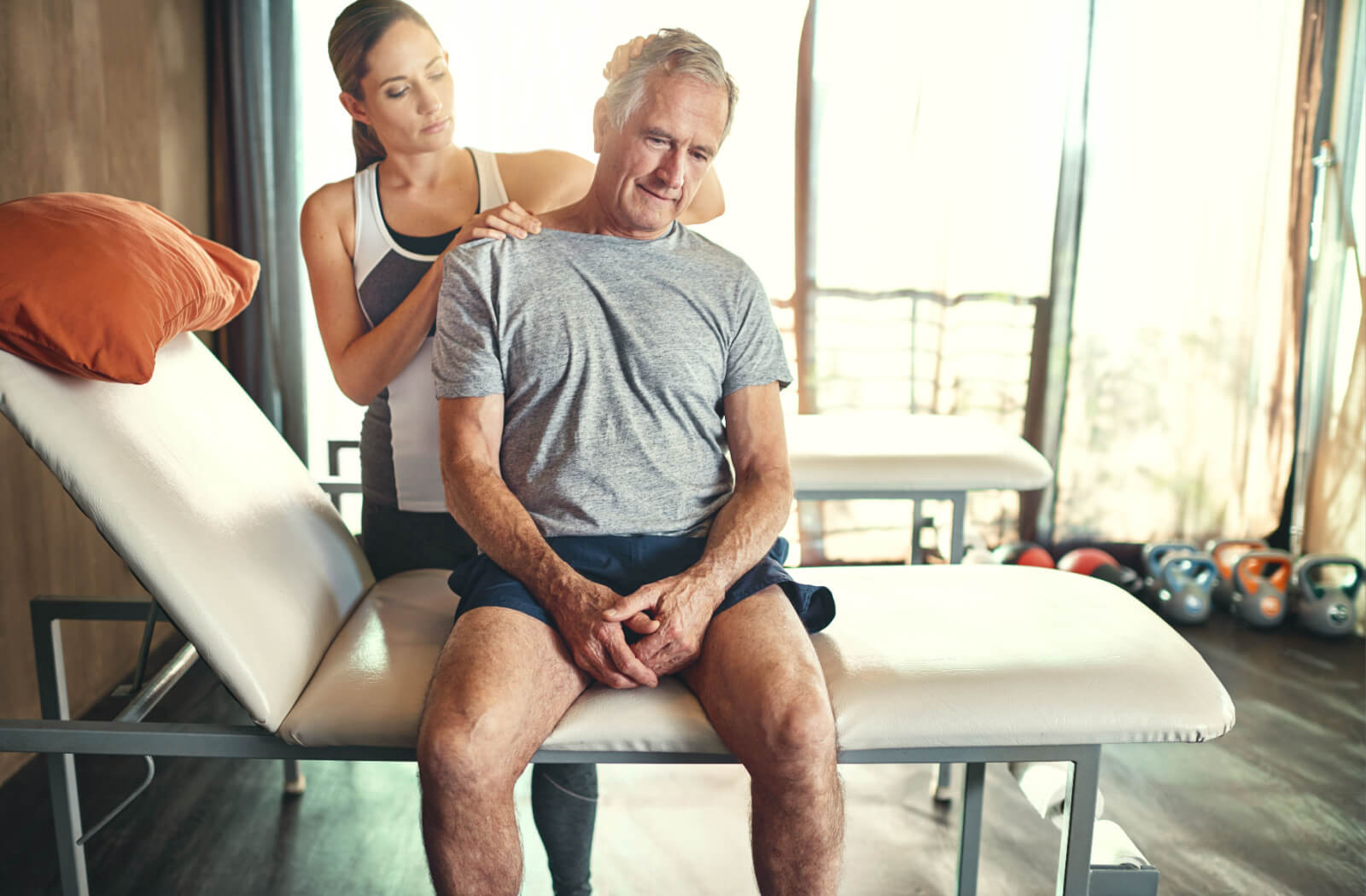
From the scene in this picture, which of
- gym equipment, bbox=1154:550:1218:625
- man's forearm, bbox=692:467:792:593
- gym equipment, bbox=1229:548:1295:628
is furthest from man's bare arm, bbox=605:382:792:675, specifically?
gym equipment, bbox=1229:548:1295:628

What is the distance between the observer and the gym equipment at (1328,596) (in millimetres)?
3014

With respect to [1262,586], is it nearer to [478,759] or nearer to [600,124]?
[600,124]

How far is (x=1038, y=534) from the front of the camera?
356 cm

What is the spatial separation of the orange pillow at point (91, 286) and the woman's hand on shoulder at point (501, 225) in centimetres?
37

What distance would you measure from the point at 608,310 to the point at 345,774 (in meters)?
1.26

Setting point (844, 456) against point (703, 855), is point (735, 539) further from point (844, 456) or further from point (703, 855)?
point (703, 855)

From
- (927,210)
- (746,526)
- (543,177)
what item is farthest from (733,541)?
(927,210)

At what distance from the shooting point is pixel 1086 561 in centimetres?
330

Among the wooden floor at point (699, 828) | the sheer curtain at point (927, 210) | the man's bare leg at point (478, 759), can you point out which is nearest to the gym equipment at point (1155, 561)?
the sheer curtain at point (927, 210)

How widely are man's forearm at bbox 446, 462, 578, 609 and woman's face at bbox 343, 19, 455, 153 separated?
61 cm

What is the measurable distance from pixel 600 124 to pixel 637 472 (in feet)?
1.75

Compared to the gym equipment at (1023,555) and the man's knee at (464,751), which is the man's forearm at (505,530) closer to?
the man's knee at (464,751)

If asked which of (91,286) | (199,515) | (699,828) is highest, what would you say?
(91,286)

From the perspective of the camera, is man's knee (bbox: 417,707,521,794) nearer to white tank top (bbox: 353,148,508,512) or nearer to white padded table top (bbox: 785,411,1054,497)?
white tank top (bbox: 353,148,508,512)
